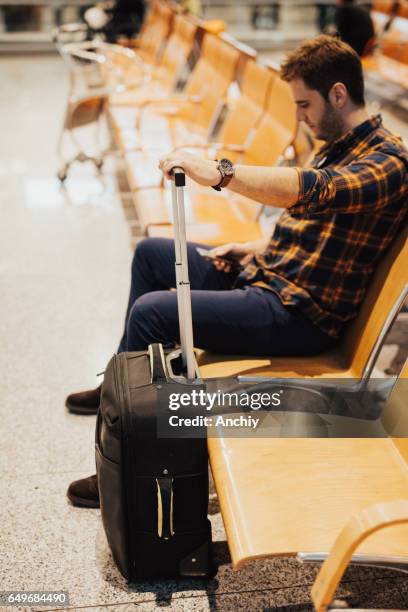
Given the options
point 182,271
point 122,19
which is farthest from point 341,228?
point 122,19

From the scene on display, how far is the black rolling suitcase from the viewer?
4.82ft

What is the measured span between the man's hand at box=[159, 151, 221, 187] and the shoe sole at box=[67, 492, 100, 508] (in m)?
0.98

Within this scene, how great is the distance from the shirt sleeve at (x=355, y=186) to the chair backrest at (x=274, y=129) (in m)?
1.33

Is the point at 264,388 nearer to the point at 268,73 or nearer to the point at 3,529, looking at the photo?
the point at 3,529

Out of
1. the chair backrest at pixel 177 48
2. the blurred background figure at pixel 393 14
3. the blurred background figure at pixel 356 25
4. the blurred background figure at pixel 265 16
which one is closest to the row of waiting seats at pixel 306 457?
the chair backrest at pixel 177 48

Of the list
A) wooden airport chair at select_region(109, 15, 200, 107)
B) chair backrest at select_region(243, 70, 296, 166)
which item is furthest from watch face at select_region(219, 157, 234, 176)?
wooden airport chair at select_region(109, 15, 200, 107)

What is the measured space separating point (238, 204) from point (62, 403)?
1285 mm

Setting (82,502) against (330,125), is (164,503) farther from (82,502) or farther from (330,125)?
(330,125)

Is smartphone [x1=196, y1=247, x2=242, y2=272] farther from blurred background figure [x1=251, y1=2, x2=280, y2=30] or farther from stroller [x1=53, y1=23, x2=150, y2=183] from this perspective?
blurred background figure [x1=251, y1=2, x2=280, y2=30]

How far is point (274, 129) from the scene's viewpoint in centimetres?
305

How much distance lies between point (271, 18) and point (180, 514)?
→ 10.5 metres

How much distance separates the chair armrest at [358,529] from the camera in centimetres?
107

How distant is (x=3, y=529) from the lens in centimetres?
180

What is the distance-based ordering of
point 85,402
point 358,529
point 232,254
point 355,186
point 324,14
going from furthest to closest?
point 324,14 < point 85,402 < point 232,254 < point 355,186 < point 358,529
